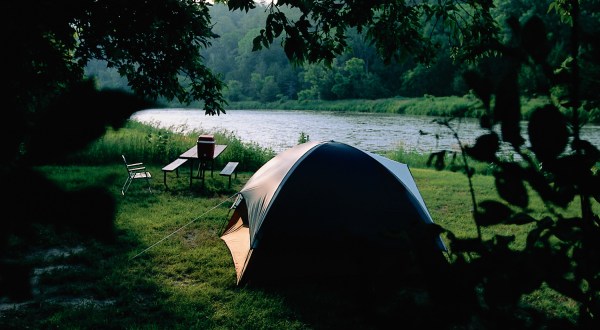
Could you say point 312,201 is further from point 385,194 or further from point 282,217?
point 385,194

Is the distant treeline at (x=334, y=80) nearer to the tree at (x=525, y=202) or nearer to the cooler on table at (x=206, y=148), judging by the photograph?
the cooler on table at (x=206, y=148)

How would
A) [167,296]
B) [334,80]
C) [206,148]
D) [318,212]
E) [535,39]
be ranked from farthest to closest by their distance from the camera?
[334,80], [206,148], [318,212], [167,296], [535,39]

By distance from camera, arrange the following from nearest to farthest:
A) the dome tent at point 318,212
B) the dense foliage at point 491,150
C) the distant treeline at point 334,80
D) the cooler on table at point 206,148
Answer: the dense foliage at point 491,150 → the dome tent at point 318,212 → the cooler on table at point 206,148 → the distant treeline at point 334,80

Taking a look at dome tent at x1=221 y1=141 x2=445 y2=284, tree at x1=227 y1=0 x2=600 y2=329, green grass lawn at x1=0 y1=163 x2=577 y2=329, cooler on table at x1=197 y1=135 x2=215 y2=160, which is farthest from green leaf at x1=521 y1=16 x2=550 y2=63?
cooler on table at x1=197 y1=135 x2=215 y2=160

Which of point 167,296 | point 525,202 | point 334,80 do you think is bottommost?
point 167,296

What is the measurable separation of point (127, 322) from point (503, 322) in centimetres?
369

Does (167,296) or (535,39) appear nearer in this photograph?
(535,39)

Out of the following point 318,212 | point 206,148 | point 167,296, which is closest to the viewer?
point 167,296

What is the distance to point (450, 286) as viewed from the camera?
70 cm

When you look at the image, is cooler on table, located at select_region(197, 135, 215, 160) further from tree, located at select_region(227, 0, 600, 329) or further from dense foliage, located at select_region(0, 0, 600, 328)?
tree, located at select_region(227, 0, 600, 329)

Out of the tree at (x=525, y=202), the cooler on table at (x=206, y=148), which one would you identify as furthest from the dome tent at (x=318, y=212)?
the cooler on table at (x=206, y=148)

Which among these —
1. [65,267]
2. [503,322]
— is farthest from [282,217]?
[503,322]

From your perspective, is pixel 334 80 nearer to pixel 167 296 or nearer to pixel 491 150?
pixel 167 296

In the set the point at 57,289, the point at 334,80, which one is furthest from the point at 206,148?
the point at 334,80
